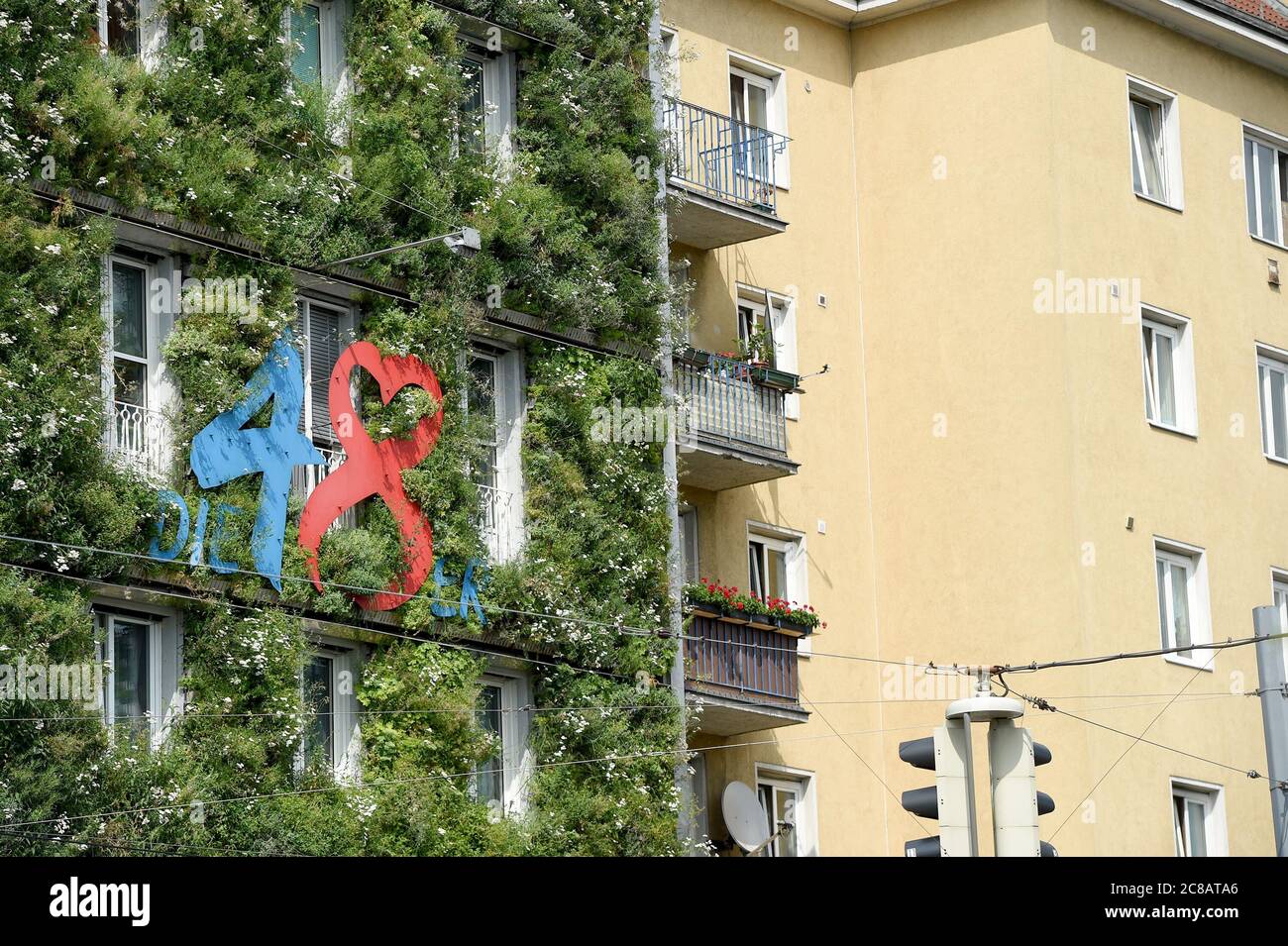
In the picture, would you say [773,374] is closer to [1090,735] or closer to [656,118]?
[656,118]

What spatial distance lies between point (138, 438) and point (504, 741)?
6.13m

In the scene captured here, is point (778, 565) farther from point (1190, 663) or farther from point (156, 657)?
point (156, 657)

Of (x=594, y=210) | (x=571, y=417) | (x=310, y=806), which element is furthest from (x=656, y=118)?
(x=310, y=806)

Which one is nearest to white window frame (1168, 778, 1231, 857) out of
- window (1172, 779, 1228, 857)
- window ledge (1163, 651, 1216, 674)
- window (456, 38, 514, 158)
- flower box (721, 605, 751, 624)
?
window (1172, 779, 1228, 857)

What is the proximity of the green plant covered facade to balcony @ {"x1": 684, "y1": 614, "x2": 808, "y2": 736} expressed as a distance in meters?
1.14

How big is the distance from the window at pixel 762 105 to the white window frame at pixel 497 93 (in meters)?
4.75

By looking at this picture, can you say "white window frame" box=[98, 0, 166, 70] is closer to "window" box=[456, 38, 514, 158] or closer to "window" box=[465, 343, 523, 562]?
"window" box=[456, 38, 514, 158]

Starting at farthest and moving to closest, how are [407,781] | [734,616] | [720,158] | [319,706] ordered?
1. [720,158]
2. [734,616]
3. [319,706]
4. [407,781]

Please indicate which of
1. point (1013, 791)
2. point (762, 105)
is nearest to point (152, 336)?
point (762, 105)

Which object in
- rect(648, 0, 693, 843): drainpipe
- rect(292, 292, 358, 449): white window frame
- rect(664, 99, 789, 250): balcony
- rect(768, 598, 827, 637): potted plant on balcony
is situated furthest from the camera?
rect(664, 99, 789, 250): balcony

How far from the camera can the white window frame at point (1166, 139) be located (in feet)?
131

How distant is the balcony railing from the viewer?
3334cm

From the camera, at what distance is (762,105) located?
1508 inches

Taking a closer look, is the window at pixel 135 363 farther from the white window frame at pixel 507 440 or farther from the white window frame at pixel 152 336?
the white window frame at pixel 507 440
